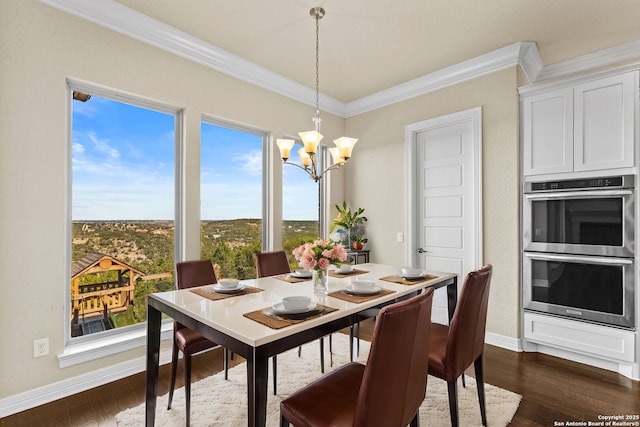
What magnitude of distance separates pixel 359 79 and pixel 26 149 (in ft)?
10.2

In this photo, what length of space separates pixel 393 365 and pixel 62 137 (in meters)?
2.62

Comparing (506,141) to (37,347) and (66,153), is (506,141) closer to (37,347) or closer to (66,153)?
(66,153)

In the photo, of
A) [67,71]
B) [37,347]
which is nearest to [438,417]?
[37,347]

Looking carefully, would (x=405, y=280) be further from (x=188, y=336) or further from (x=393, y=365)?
(x=188, y=336)

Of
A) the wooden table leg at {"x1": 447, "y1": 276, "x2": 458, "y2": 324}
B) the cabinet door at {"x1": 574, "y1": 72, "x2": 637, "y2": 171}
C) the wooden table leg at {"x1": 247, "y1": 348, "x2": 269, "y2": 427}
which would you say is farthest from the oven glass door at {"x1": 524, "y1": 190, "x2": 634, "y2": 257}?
the wooden table leg at {"x1": 247, "y1": 348, "x2": 269, "y2": 427}

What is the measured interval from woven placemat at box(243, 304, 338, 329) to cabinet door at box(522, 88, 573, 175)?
2572mm

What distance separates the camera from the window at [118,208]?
8.22 ft

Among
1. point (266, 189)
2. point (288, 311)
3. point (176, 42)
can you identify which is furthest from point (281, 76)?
point (288, 311)

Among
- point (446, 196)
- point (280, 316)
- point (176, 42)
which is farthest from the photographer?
point (446, 196)

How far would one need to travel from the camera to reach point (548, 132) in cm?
296

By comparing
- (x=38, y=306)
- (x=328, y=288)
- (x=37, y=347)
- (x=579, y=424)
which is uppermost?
(x=328, y=288)

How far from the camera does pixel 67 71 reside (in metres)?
2.33

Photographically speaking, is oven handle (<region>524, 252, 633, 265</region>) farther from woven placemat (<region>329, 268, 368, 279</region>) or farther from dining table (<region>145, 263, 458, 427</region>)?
woven placemat (<region>329, 268, 368, 279</region>)

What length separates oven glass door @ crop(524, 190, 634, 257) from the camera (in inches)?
102
